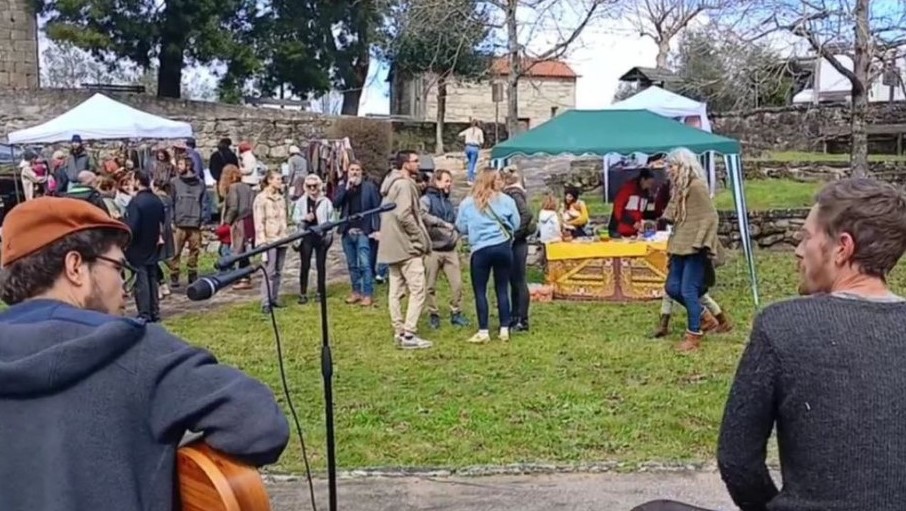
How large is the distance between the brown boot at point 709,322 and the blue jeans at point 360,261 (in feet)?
11.9

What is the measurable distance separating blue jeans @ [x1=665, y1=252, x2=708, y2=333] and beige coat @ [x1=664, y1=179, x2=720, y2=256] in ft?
0.33

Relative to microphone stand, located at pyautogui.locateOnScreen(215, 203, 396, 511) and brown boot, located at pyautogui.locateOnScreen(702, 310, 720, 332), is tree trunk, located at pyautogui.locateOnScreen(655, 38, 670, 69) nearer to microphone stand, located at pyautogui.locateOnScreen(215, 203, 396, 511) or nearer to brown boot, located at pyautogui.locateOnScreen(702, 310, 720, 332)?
brown boot, located at pyautogui.locateOnScreen(702, 310, 720, 332)

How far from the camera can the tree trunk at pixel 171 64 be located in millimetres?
27859

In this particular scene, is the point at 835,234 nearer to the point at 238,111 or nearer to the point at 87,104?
the point at 87,104

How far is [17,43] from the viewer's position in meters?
29.3

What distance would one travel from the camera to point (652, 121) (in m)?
11.4

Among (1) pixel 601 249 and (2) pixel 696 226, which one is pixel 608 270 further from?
(2) pixel 696 226

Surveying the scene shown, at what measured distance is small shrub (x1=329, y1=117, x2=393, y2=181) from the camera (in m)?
23.2

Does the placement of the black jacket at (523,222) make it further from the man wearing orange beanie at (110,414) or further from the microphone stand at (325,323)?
the man wearing orange beanie at (110,414)

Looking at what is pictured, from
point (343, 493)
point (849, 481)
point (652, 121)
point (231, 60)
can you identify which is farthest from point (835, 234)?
point (231, 60)

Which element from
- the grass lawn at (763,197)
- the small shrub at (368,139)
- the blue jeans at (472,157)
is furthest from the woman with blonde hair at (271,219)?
the blue jeans at (472,157)

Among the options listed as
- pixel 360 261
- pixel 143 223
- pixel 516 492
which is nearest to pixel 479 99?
pixel 360 261

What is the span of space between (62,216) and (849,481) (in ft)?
5.38

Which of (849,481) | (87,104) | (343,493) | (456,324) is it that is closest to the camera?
(849,481)
